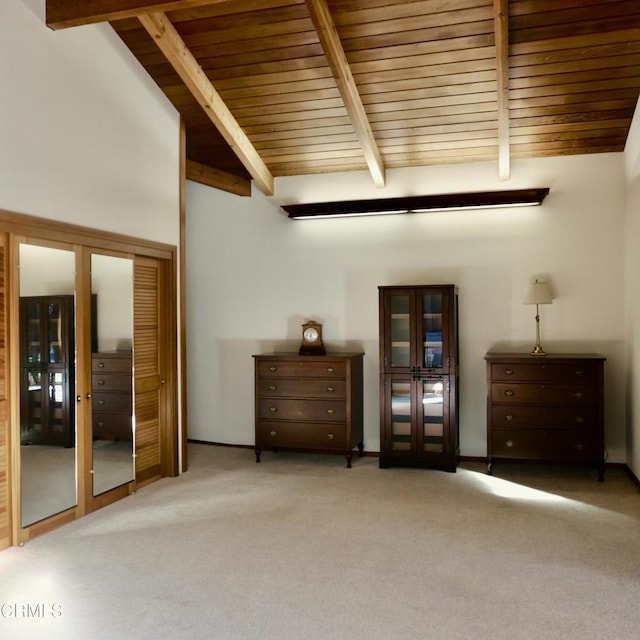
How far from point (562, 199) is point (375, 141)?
1886mm

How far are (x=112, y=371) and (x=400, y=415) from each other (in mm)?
2598

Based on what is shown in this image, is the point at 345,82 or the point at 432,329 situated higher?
the point at 345,82

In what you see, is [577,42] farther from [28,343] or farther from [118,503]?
[118,503]

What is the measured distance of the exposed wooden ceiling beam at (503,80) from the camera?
376 cm

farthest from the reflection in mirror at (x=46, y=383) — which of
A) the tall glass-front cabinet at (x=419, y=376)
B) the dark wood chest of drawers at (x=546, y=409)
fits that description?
the dark wood chest of drawers at (x=546, y=409)

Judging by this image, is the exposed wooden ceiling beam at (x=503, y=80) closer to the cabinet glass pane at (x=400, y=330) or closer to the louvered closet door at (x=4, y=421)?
the cabinet glass pane at (x=400, y=330)

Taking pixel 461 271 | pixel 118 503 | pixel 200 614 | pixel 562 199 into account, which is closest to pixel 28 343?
pixel 118 503

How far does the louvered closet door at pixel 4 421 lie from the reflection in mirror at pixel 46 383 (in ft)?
0.35

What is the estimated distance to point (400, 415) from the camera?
215 inches

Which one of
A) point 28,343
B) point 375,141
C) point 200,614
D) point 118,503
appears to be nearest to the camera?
point 200,614

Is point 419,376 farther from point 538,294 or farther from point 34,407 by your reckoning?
point 34,407

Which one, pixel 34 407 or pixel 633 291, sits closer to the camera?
pixel 34 407

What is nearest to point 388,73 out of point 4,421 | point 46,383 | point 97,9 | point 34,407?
point 97,9

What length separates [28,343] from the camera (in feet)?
12.4
